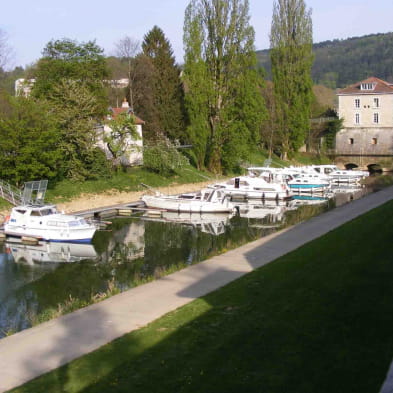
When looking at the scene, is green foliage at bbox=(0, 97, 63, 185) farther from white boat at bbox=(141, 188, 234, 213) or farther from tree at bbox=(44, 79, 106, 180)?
white boat at bbox=(141, 188, 234, 213)

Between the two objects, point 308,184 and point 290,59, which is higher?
point 290,59

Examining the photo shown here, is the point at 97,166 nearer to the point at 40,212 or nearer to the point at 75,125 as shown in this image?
the point at 75,125

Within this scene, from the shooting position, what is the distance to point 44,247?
26703mm

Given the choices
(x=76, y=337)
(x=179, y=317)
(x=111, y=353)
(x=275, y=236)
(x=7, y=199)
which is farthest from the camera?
(x=7, y=199)

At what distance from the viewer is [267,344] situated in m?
10.2

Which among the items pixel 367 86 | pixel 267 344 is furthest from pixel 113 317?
pixel 367 86

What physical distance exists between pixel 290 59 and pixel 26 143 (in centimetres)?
3810

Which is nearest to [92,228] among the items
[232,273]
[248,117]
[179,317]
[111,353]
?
[232,273]

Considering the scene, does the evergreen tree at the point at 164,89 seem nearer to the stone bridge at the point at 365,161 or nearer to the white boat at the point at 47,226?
the stone bridge at the point at 365,161

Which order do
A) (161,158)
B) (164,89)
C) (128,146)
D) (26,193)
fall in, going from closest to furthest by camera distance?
1. (26,193)
2. (161,158)
3. (128,146)
4. (164,89)

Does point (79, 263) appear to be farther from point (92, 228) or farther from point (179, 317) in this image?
point (179, 317)

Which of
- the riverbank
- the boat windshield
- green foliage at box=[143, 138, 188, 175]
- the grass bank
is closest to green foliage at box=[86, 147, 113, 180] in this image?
the riverbank

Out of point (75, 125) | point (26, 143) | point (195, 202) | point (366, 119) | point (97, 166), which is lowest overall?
point (195, 202)

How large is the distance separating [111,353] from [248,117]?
4210 centimetres
